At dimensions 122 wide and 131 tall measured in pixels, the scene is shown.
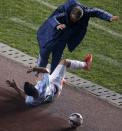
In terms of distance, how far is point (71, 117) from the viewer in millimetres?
9469

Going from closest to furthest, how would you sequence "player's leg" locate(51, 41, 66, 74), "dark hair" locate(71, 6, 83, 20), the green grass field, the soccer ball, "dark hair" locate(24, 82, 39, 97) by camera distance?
1. "dark hair" locate(24, 82, 39, 97)
2. the soccer ball
3. "dark hair" locate(71, 6, 83, 20)
4. "player's leg" locate(51, 41, 66, 74)
5. the green grass field

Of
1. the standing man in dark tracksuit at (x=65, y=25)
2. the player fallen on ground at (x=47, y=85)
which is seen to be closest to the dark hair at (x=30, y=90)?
the player fallen on ground at (x=47, y=85)

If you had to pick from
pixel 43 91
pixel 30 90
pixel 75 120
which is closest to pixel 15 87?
pixel 43 91

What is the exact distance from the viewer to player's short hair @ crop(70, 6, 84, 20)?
32.2ft

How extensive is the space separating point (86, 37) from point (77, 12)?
3686 mm

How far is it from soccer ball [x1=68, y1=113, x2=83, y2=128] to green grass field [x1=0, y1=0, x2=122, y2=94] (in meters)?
1.78

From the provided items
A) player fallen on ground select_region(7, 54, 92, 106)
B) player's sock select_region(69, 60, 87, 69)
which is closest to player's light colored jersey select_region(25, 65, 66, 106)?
player fallen on ground select_region(7, 54, 92, 106)

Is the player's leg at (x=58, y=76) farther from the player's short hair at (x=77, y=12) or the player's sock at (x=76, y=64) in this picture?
the player's short hair at (x=77, y=12)

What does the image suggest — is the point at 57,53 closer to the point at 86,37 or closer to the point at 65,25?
the point at 65,25

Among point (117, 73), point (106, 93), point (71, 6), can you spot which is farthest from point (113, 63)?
point (71, 6)

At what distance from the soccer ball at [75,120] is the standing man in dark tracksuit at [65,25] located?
4.51ft

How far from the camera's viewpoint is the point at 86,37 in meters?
13.5

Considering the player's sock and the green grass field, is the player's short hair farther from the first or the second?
the green grass field

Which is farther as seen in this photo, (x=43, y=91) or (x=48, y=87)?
(x=48, y=87)
